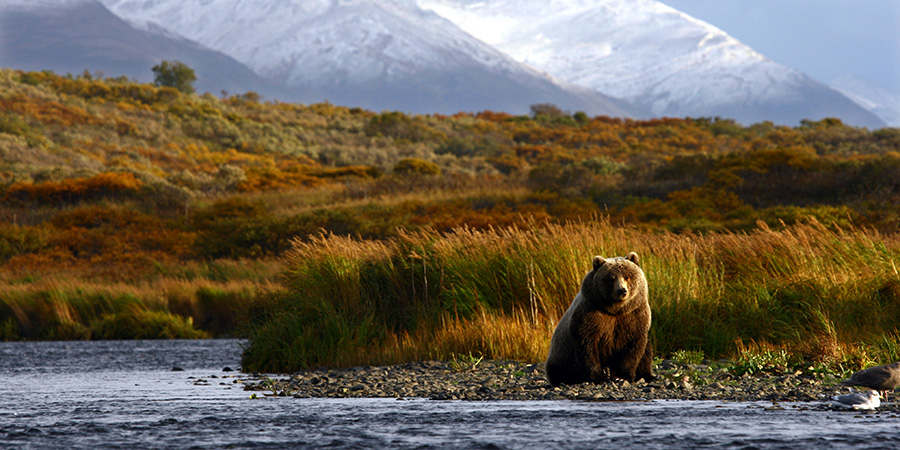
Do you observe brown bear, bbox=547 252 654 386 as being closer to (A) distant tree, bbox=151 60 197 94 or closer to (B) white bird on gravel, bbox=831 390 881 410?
(B) white bird on gravel, bbox=831 390 881 410

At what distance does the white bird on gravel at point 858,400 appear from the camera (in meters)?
7.81

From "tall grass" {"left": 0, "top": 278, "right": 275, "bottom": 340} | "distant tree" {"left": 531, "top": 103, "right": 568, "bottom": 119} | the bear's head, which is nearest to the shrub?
"tall grass" {"left": 0, "top": 278, "right": 275, "bottom": 340}

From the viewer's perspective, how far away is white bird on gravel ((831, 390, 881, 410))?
781 centimetres

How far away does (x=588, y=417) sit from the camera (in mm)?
7648

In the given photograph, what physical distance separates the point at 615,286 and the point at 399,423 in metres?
2.11

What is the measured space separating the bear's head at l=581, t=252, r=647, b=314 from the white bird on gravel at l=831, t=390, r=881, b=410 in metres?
1.79

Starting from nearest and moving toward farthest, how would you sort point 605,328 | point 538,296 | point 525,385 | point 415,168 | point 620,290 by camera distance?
point 620,290
point 605,328
point 525,385
point 538,296
point 415,168

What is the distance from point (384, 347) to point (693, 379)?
4458 mm

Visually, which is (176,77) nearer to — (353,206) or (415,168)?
(415,168)

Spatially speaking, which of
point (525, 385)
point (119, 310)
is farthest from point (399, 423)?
point (119, 310)

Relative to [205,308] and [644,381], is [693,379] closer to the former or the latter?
[644,381]

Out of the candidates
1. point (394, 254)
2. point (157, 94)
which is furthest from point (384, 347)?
point (157, 94)

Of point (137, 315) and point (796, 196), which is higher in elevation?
point (796, 196)

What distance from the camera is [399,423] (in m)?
7.64
